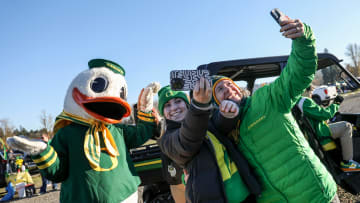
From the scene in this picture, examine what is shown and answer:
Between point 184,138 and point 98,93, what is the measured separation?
4.18ft

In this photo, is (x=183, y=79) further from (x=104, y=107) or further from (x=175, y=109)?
(x=104, y=107)

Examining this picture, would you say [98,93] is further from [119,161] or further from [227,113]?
[227,113]

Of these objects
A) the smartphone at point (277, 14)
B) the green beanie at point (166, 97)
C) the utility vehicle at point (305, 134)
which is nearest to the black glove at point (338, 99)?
the utility vehicle at point (305, 134)

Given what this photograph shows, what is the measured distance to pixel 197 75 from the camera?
140 cm

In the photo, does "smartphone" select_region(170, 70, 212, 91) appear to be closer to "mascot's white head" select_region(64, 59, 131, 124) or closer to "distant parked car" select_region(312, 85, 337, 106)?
"mascot's white head" select_region(64, 59, 131, 124)

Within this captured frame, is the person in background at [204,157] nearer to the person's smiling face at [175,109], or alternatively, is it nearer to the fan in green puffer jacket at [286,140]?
the fan in green puffer jacket at [286,140]

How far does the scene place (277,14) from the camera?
1.31 metres

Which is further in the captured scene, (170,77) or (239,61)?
(239,61)

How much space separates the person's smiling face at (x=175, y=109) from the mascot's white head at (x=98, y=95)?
20.7 inches

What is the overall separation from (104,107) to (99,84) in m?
0.24

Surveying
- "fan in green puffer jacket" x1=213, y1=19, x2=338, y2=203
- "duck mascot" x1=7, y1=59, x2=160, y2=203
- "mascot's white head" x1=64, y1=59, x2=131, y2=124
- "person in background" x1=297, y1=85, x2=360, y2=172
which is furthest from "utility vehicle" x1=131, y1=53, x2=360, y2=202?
"fan in green puffer jacket" x1=213, y1=19, x2=338, y2=203

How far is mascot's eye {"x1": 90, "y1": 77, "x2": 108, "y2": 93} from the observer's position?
2.22m

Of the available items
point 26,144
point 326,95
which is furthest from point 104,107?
point 326,95

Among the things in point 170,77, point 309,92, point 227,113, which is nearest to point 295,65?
point 227,113
